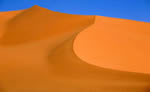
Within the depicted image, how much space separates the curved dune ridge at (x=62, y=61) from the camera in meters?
4.27

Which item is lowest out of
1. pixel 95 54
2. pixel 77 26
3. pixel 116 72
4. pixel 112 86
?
pixel 112 86

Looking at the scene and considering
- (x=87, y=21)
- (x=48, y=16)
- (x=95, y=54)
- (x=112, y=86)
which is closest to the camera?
(x=112, y=86)

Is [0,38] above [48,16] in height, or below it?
below

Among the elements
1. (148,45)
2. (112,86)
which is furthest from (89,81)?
(148,45)

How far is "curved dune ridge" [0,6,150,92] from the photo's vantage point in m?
4.27

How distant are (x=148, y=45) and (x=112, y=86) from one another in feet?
8.06

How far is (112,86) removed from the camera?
164 inches

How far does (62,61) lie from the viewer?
520 centimetres

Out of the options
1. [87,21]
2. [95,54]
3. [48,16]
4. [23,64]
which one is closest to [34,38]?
[48,16]

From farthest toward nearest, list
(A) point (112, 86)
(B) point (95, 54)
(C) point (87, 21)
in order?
(C) point (87, 21) → (B) point (95, 54) → (A) point (112, 86)

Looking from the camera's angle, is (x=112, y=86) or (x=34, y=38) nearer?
(x=112, y=86)

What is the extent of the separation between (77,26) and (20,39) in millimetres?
2335

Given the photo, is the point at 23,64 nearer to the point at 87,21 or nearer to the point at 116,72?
the point at 116,72

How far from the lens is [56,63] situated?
5.29 metres
